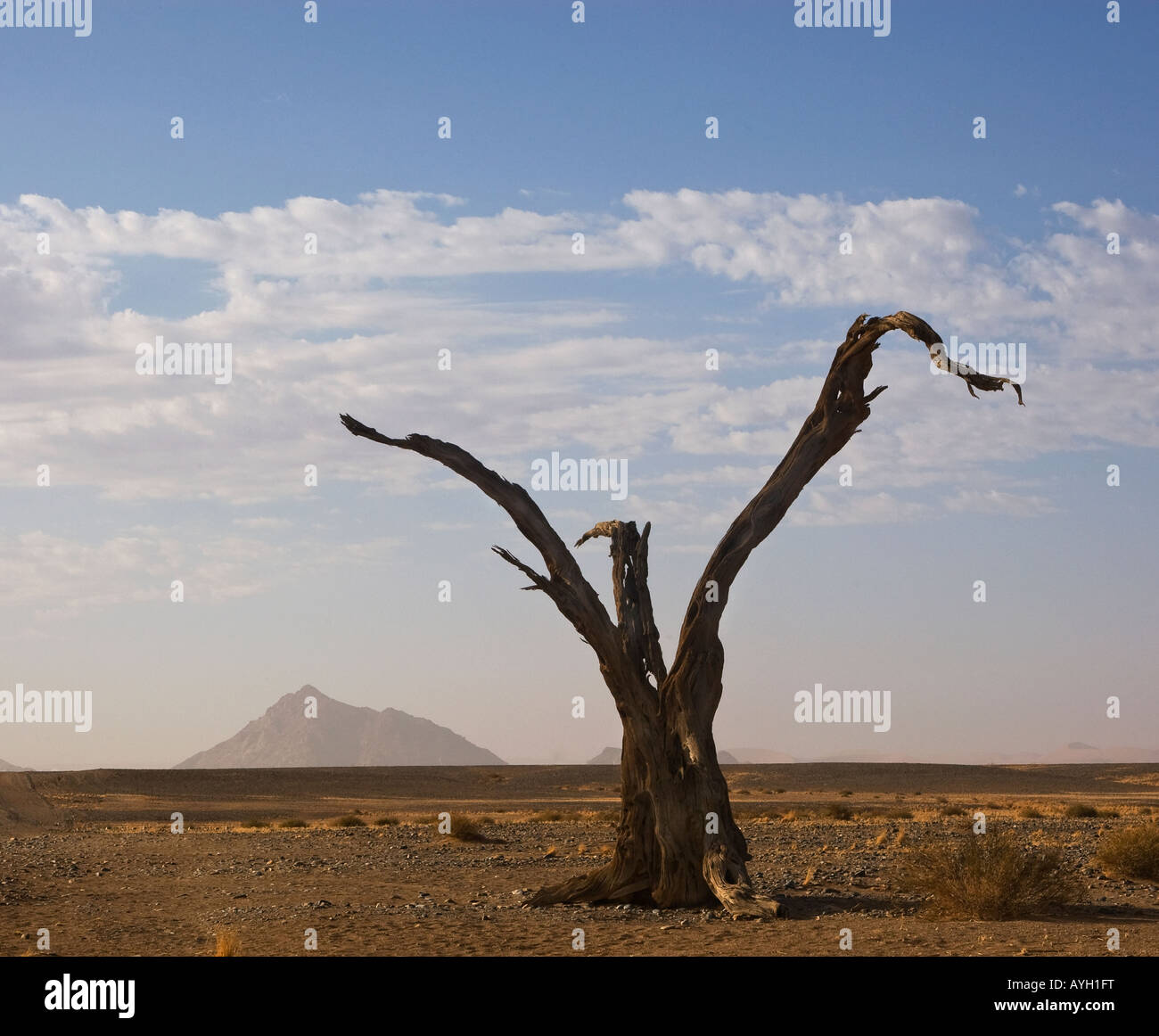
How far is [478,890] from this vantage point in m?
17.7

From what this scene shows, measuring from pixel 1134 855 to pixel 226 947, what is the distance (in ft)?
44.8

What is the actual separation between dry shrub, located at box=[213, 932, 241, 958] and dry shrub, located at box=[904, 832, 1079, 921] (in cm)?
777

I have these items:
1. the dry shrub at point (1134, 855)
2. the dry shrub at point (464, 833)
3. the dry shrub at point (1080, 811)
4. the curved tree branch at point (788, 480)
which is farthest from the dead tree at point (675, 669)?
the dry shrub at point (1080, 811)

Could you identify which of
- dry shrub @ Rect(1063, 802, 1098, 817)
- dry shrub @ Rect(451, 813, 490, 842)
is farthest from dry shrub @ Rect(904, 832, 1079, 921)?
dry shrub @ Rect(1063, 802, 1098, 817)

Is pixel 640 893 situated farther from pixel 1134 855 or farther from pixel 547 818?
pixel 547 818

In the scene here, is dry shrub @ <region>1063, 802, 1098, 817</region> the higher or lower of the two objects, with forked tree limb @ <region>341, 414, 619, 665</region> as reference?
lower

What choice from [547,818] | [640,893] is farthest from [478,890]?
[547,818]

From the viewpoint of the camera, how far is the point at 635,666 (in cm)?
1473

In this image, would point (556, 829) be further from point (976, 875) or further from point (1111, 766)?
point (1111, 766)

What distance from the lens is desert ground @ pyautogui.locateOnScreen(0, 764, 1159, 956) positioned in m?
12.5

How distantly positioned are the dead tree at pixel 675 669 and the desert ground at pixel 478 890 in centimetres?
50

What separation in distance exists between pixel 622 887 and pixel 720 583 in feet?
12.7

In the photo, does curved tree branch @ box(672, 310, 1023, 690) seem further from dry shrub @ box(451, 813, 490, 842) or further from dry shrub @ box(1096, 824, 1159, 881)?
dry shrub @ box(451, 813, 490, 842)
